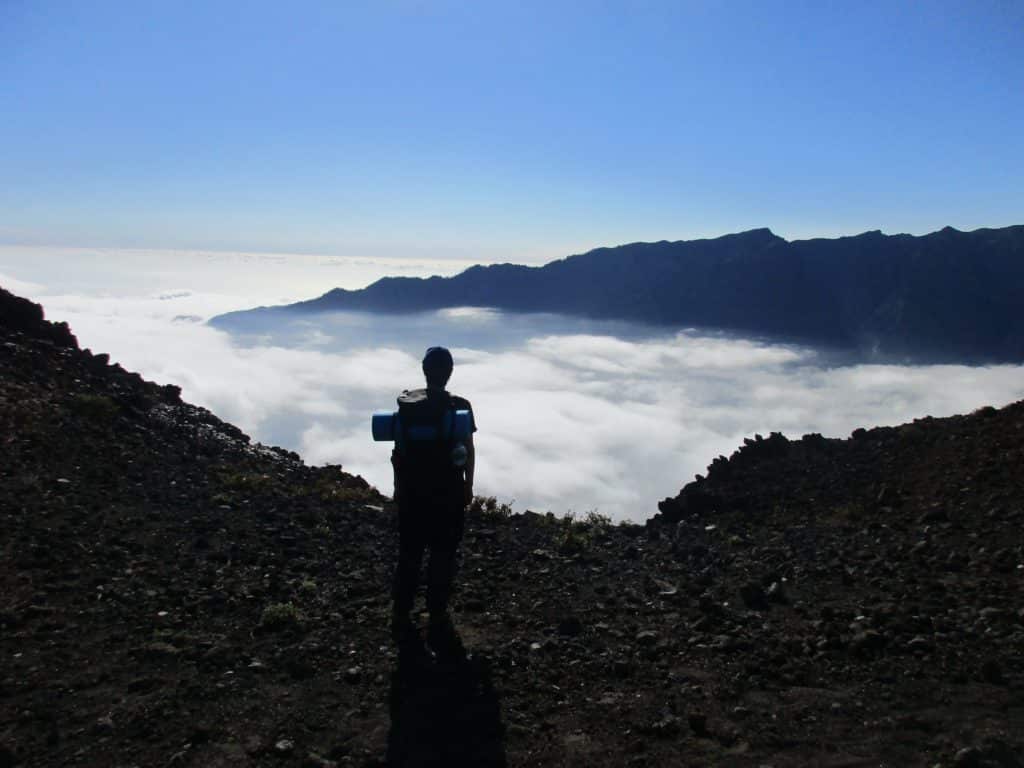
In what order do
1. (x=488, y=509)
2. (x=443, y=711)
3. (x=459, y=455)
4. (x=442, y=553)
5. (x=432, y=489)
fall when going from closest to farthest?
(x=443, y=711) → (x=459, y=455) → (x=432, y=489) → (x=442, y=553) → (x=488, y=509)

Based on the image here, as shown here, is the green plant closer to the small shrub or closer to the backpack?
the small shrub

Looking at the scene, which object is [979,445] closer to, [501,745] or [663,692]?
[663,692]

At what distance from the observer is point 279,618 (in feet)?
17.7

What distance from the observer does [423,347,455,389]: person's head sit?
201 inches

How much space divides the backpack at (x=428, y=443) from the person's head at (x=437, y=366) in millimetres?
84

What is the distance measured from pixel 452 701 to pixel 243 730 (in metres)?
1.14

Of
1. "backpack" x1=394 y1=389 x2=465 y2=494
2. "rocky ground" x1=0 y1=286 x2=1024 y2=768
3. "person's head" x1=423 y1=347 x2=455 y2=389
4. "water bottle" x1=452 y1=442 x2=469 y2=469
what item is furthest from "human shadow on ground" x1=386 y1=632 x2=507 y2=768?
"person's head" x1=423 y1=347 x2=455 y2=389

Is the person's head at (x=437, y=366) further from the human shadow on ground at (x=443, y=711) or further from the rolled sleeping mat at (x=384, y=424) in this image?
the human shadow on ground at (x=443, y=711)

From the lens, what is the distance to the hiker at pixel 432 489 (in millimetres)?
5117

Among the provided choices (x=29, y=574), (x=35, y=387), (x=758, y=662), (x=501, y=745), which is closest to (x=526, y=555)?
(x=758, y=662)

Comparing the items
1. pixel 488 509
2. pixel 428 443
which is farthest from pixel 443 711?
pixel 488 509

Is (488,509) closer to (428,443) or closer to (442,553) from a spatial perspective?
(442,553)

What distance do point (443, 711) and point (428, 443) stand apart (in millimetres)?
1789

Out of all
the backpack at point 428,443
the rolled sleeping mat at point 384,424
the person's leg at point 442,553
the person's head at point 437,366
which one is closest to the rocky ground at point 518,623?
the person's leg at point 442,553
